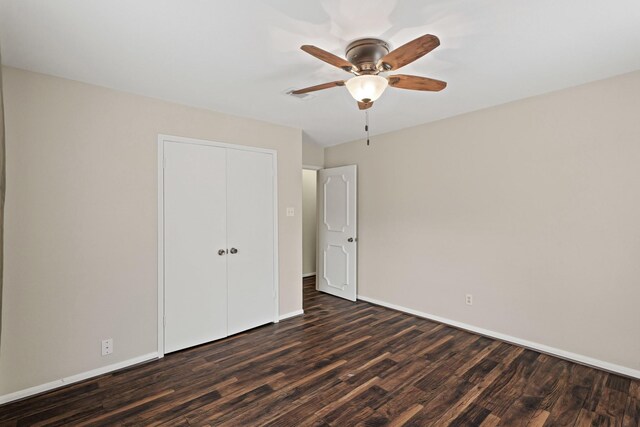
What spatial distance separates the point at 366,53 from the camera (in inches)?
76.3

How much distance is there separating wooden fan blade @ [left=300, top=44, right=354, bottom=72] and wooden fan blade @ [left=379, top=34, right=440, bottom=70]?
21 cm

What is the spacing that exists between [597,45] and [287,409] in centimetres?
320

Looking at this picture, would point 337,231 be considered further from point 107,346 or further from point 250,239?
point 107,346

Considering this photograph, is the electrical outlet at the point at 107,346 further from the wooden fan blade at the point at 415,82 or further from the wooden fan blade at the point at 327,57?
the wooden fan blade at the point at 415,82

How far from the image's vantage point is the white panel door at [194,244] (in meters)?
2.95

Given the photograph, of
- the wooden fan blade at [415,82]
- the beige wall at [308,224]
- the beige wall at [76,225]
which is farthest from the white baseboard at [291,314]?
the wooden fan blade at [415,82]

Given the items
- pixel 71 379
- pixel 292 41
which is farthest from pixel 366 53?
pixel 71 379

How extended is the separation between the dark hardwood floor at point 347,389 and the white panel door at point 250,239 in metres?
0.40

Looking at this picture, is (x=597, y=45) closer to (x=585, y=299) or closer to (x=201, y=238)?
(x=585, y=299)

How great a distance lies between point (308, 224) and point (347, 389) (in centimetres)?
410

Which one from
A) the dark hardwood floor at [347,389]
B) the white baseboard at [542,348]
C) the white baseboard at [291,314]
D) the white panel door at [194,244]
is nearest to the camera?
the dark hardwood floor at [347,389]

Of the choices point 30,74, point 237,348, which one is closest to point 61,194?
point 30,74

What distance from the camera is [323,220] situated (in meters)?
4.99

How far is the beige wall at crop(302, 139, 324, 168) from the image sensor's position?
4797mm
